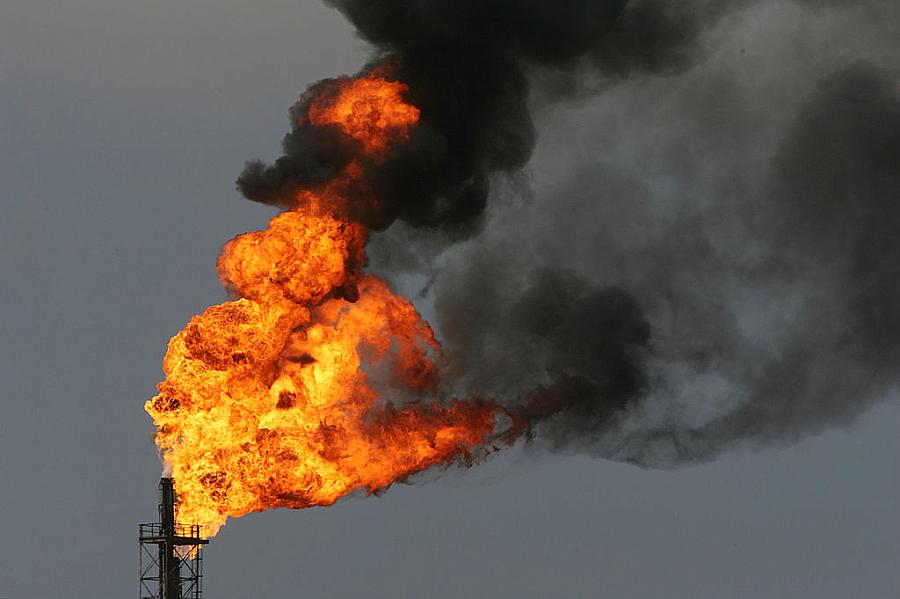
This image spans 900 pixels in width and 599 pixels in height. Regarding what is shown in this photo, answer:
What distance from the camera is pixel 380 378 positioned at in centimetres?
8344

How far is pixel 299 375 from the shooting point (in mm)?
81000

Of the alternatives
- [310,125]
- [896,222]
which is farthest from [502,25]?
[896,222]

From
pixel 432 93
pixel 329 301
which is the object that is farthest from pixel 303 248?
pixel 432 93

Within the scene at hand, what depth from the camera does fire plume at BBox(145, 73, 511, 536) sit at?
260 feet

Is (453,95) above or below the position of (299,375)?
above

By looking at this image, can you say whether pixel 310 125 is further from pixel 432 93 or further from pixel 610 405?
pixel 610 405

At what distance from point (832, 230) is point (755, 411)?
8.82 m

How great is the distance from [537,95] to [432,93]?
7020mm

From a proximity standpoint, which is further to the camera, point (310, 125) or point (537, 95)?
point (537, 95)

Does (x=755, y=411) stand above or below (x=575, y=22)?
below

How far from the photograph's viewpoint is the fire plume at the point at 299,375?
79250mm

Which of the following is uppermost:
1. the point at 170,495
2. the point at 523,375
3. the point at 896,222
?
the point at 896,222

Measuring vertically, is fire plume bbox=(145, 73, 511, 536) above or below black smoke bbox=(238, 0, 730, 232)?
below

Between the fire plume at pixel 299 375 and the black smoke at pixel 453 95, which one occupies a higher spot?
the black smoke at pixel 453 95
